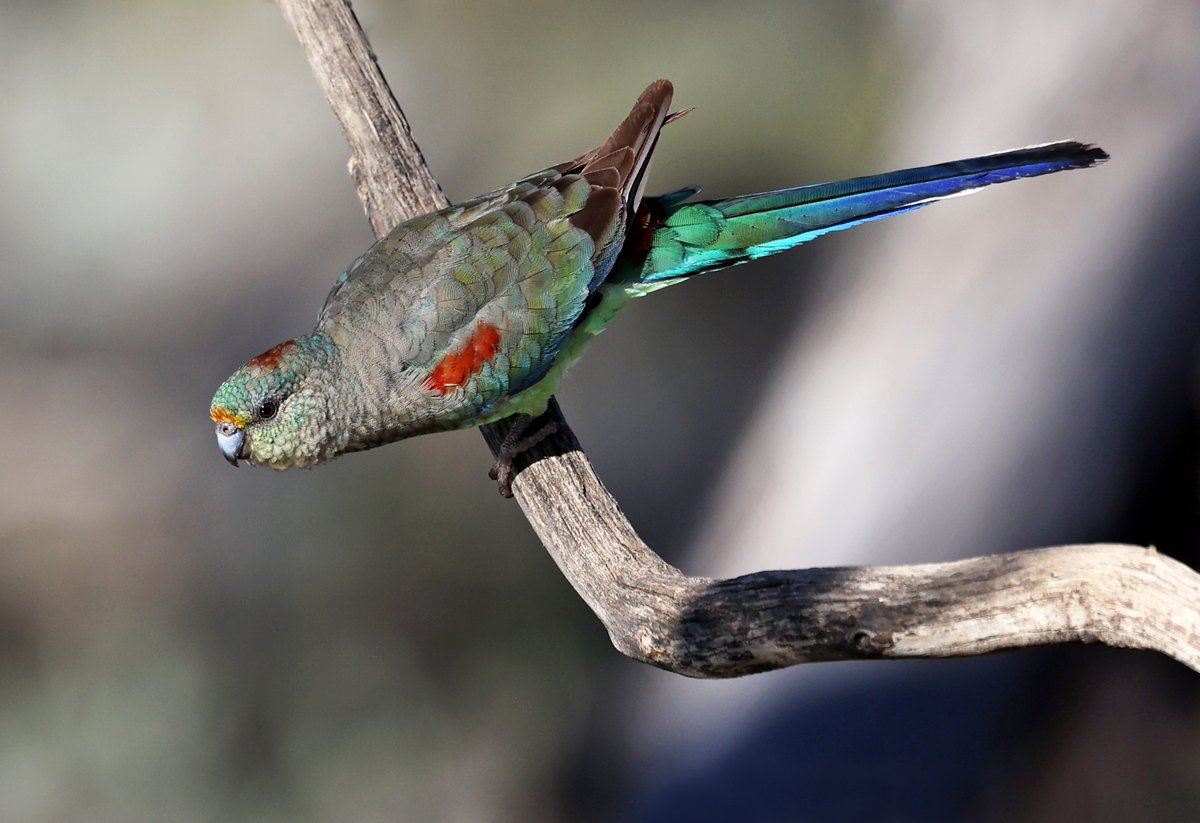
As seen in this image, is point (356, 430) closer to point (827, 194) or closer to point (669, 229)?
point (669, 229)

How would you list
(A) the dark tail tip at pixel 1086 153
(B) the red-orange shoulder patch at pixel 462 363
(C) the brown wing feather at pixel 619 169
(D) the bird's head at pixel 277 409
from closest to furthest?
(A) the dark tail tip at pixel 1086 153, (D) the bird's head at pixel 277 409, (B) the red-orange shoulder patch at pixel 462 363, (C) the brown wing feather at pixel 619 169

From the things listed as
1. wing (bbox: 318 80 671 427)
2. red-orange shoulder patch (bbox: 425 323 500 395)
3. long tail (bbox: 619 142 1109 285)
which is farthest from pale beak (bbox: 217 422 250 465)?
long tail (bbox: 619 142 1109 285)

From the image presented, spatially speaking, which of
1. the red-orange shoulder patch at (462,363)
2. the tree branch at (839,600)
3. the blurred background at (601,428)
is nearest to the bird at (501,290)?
the red-orange shoulder patch at (462,363)

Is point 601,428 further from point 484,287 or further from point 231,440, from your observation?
point 231,440

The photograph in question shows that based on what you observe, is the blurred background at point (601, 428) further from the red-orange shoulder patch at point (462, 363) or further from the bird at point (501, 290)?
the red-orange shoulder patch at point (462, 363)

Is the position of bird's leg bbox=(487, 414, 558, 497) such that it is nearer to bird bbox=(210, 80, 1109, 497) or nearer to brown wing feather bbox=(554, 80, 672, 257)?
bird bbox=(210, 80, 1109, 497)

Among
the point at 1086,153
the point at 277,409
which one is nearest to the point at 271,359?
the point at 277,409

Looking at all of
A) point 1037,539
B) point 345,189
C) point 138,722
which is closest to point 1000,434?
point 1037,539
